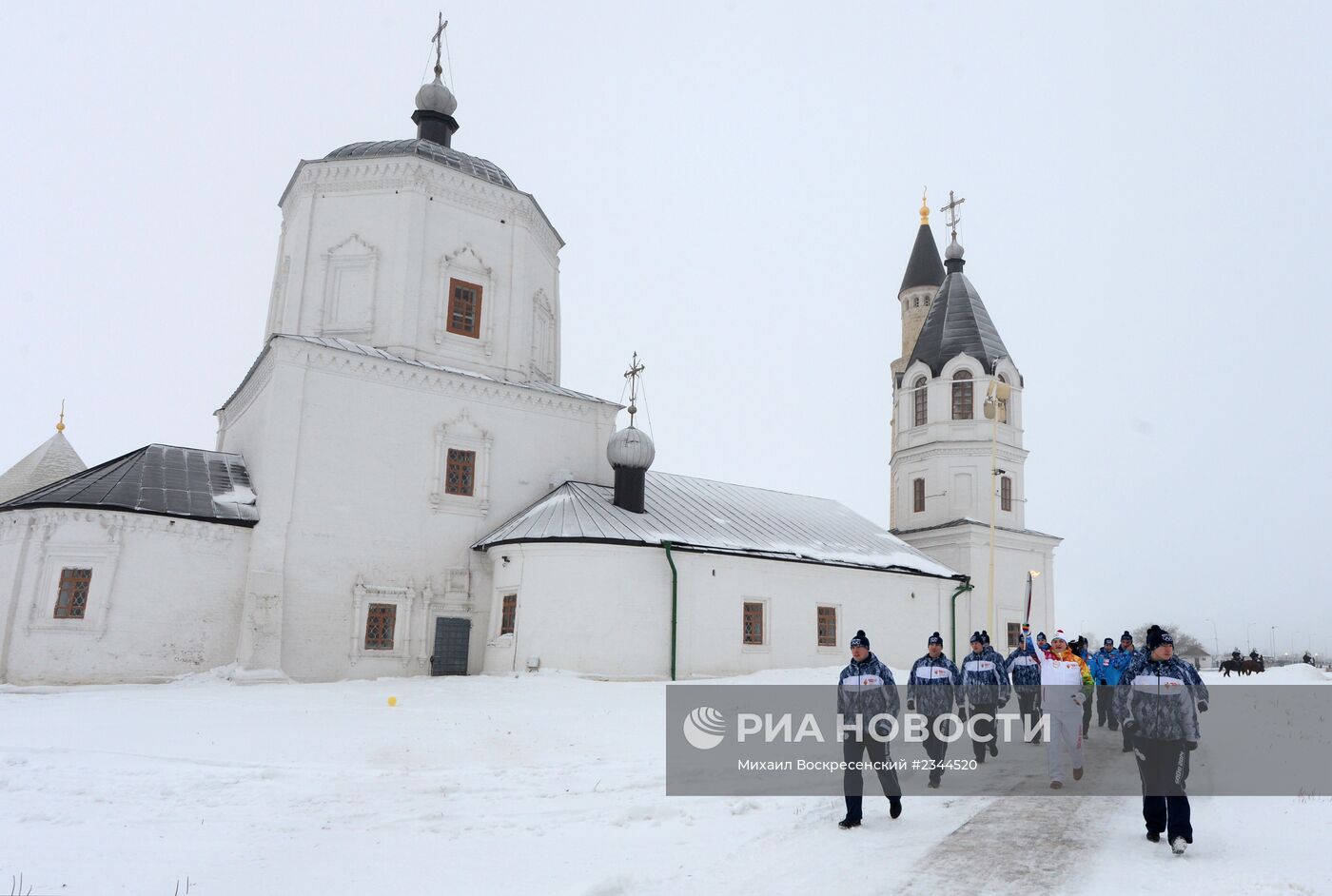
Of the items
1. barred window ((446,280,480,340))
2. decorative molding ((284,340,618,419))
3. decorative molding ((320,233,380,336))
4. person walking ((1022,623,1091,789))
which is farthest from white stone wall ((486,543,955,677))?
person walking ((1022,623,1091,789))

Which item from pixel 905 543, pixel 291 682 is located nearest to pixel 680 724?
pixel 291 682

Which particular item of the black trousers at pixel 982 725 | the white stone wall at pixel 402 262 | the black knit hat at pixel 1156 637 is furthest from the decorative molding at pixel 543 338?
the black knit hat at pixel 1156 637

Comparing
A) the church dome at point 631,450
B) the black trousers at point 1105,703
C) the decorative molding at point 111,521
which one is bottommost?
the black trousers at point 1105,703

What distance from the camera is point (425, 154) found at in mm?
24125

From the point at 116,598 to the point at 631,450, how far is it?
11.8 metres

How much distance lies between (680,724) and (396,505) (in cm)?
1031

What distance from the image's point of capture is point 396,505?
21312mm

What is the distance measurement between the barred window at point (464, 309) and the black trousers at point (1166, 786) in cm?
1987

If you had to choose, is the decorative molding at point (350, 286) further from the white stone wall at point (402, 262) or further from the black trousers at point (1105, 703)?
the black trousers at point (1105, 703)

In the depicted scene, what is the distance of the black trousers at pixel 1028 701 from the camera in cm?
1229

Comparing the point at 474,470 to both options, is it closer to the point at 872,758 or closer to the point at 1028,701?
the point at 1028,701

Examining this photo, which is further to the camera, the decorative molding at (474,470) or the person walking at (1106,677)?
the decorative molding at (474,470)

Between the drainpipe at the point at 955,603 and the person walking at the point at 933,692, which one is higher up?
the drainpipe at the point at 955,603

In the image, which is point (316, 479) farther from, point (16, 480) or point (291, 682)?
point (16, 480)
